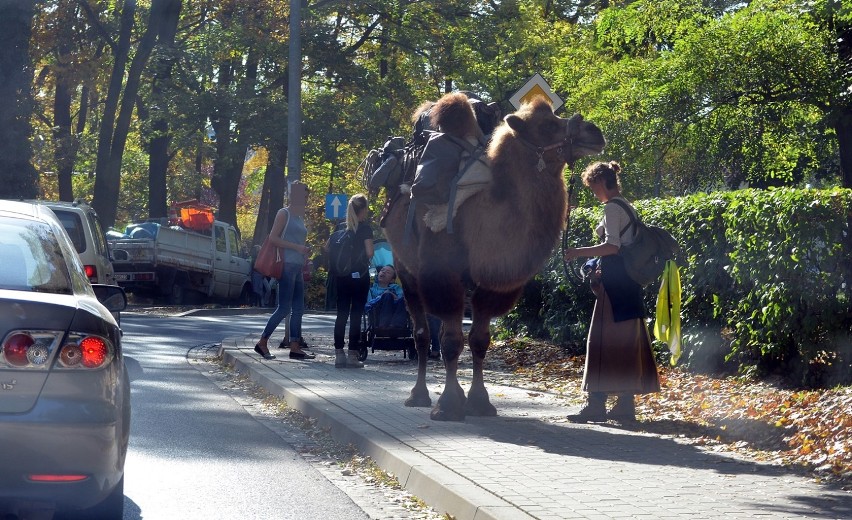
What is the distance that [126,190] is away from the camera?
59.2m

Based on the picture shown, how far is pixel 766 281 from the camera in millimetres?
10195

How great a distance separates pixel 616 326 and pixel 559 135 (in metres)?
1.45

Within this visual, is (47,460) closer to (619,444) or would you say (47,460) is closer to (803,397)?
(619,444)

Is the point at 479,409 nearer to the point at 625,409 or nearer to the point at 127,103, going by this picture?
the point at 625,409

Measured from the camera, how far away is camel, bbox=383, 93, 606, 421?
8461 mm

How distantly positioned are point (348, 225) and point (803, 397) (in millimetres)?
6082

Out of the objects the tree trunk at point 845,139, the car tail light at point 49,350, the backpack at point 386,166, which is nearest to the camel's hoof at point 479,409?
the backpack at point 386,166

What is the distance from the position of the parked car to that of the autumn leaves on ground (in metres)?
3.73

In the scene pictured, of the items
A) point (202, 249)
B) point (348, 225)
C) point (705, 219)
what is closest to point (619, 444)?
point (705, 219)

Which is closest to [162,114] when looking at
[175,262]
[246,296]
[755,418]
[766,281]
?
[175,262]

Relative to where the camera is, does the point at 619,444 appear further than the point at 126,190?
No

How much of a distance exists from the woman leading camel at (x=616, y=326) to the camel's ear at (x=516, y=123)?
0.70m

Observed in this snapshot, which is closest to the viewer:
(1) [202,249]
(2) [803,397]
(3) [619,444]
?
(3) [619,444]

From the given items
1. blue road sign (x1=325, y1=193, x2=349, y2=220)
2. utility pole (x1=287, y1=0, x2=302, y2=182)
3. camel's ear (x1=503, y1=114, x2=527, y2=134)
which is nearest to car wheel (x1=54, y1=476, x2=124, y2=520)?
camel's ear (x1=503, y1=114, x2=527, y2=134)
